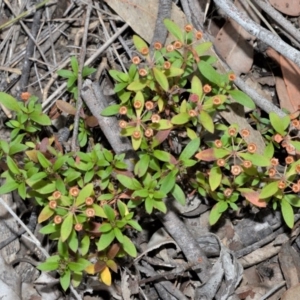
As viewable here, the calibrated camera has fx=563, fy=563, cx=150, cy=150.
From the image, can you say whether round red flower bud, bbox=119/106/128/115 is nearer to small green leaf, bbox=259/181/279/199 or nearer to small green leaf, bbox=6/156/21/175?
small green leaf, bbox=6/156/21/175

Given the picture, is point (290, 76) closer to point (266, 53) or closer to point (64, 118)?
point (266, 53)

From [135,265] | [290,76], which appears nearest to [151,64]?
[290,76]

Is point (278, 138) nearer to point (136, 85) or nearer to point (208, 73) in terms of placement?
point (208, 73)

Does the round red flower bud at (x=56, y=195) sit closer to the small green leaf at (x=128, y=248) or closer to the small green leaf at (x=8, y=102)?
the small green leaf at (x=128, y=248)

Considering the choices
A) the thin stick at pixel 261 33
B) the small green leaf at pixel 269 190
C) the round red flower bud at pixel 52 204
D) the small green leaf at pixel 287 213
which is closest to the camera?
the round red flower bud at pixel 52 204

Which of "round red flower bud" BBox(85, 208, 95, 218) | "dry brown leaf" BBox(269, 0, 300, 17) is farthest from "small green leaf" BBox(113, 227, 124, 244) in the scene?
"dry brown leaf" BBox(269, 0, 300, 17)

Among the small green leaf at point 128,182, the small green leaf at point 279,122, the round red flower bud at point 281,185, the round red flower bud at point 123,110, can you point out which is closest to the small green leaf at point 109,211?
the small green leaf at point 128,182
